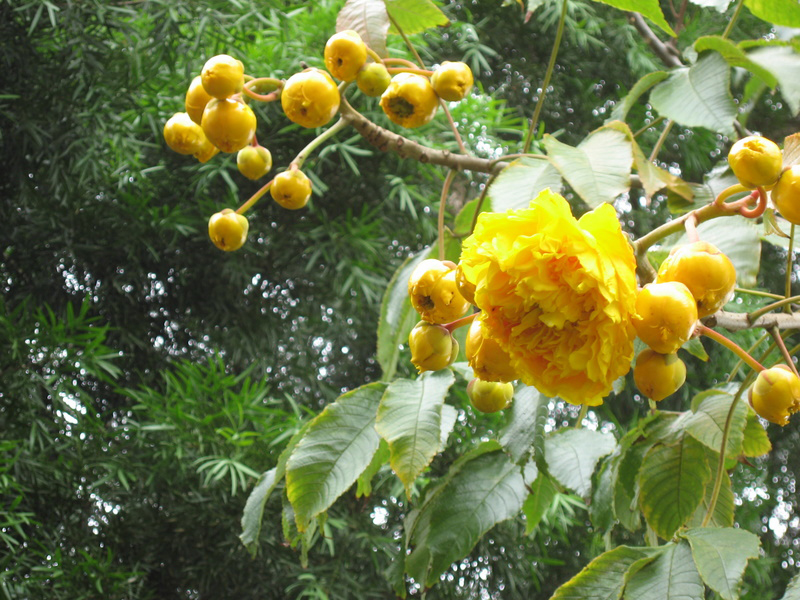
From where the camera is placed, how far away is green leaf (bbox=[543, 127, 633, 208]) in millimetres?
406

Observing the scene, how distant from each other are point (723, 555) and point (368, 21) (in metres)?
0.42

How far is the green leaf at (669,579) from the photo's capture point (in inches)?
14.7

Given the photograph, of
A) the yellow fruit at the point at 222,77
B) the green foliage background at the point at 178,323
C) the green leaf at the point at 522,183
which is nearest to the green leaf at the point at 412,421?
the green leaf at the point at 522,183

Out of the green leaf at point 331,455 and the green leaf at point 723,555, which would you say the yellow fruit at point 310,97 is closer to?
the green leaf at point 331,455

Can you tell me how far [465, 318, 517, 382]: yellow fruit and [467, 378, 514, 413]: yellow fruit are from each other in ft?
0.35

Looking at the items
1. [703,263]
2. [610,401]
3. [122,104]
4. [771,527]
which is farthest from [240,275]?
[771,527]

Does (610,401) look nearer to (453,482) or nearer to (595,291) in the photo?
(453,482)

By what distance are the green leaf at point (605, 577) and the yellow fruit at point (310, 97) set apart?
12.8 inches

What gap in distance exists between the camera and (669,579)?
1.25 feet

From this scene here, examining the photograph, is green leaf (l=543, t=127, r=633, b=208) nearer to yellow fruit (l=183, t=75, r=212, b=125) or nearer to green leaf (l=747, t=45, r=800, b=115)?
green leaf (l=747, t=45, r=800, b=115)

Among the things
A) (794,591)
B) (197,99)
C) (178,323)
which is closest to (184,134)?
(197,99)

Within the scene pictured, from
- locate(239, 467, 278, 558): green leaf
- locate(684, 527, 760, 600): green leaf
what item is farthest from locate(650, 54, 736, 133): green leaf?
locate(239, 467, 278, 558): green leaf

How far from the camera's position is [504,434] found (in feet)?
1.61

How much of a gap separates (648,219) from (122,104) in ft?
3.43
